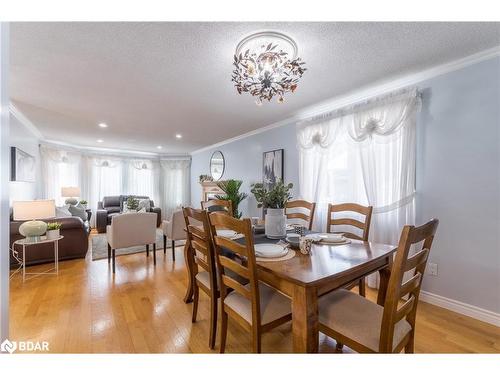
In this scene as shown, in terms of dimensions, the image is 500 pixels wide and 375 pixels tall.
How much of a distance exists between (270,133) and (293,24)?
2.55 metres

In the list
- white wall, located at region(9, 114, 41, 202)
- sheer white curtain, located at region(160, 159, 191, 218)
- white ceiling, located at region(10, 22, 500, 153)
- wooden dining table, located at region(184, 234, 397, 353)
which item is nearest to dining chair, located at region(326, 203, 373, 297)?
wooden dining table, located at region(184, 234, 397, 353)

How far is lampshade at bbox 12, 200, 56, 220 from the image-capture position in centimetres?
240

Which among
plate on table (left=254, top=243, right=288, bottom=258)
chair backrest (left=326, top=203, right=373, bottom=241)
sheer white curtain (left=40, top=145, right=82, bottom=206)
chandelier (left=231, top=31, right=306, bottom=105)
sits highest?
chandelier (left=231, top=31, right=306, bottom=105)

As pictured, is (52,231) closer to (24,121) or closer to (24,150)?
(24,150)

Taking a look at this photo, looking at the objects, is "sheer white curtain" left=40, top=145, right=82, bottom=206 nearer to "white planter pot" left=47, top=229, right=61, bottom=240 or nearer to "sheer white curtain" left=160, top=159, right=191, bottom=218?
"sheer white curtain" left=160, top=159, right=191, bottom=218

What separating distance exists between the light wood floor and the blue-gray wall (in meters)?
0.33

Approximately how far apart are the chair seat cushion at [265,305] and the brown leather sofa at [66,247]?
3058 millimetres

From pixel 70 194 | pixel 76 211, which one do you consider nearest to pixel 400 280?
pixel 76 211

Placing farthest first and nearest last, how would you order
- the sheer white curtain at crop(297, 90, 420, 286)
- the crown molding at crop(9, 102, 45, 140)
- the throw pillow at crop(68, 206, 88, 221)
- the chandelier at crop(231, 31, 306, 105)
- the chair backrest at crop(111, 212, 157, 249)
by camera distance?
1. the throw pillow at crop(68, 206, 88, 221)
2. the crown molding at crop(9, 102, 45, 140)
3. the chair backrest at crop(111, 212, 157, 249)
4. the sheer white curtain at crop(297, 90, 420, 286)
5. the chandelier at crop(231, 31, 306, 105)

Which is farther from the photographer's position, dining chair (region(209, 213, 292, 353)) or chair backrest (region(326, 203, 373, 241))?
chair backrest (region(326, 203, 373, 241))

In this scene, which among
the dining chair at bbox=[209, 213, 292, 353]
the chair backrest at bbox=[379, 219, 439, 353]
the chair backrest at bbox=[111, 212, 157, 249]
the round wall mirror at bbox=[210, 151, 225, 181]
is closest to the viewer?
the chair backrest at bbox=[379, 219, 439, 353]

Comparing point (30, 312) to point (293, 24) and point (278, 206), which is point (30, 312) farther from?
point (293, 24)

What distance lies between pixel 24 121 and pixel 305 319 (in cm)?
515
